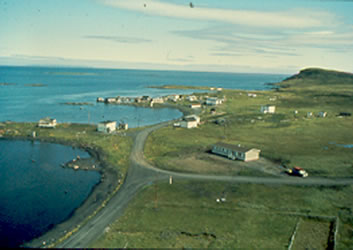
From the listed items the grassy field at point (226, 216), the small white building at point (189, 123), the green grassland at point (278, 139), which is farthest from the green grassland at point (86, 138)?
the small white building at point (189, 123)

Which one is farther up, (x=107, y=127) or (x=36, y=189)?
(x=107, y=127)

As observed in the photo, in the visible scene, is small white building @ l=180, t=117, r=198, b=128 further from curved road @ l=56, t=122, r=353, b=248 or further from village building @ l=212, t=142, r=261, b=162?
curved road @ l=56, t=122, r=353, b=248

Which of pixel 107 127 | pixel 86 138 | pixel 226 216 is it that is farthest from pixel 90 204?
pixel 107 127

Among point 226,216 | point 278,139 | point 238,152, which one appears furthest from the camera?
point 278,139

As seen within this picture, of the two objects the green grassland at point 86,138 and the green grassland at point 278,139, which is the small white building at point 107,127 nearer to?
the green grassland at point 86,138

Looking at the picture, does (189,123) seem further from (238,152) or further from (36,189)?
(36,189)

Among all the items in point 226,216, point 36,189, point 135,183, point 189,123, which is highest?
point 189,123

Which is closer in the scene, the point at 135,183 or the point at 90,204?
the point at 90,204

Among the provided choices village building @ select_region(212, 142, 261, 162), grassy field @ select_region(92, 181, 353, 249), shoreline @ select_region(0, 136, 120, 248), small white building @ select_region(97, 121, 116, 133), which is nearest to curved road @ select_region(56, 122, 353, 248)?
grassy field @ select_region(92, 181, 353, 249)
